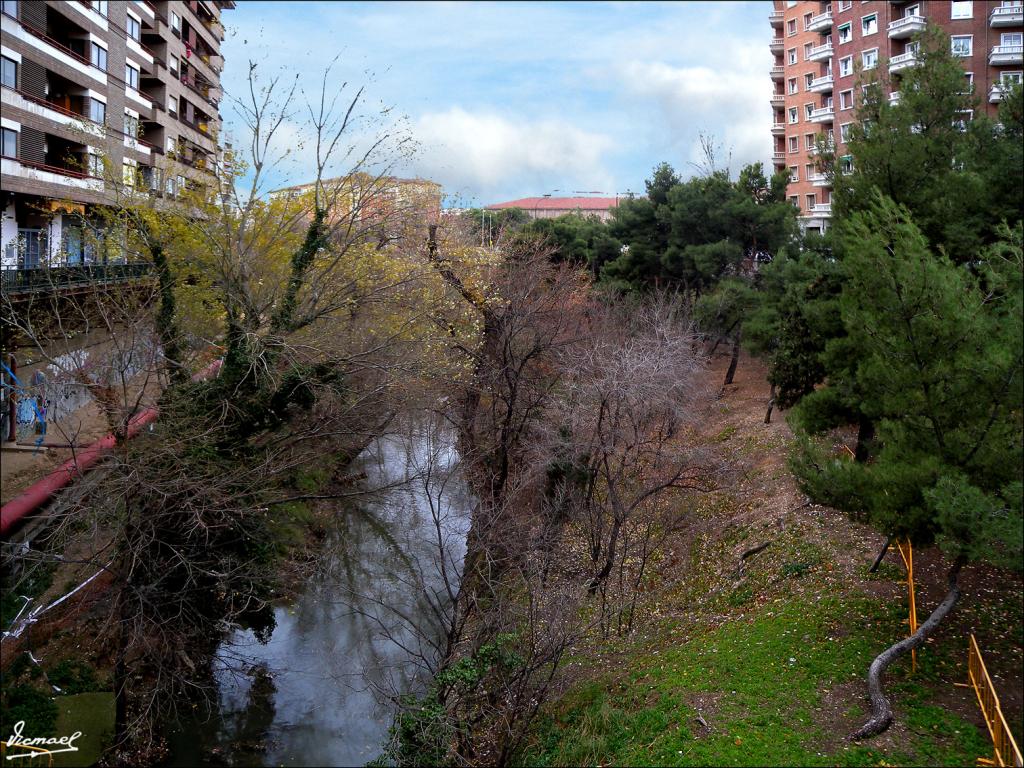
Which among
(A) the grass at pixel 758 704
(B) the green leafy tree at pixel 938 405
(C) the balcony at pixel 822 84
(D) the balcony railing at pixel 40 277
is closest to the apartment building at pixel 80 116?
(D) the balcony railing at pixel 40 277

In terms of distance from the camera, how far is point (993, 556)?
8.71 meters

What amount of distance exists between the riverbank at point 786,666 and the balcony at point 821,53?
35538mm

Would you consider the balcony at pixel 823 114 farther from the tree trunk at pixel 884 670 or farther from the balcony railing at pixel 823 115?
the tree trunk at pixel 884 670

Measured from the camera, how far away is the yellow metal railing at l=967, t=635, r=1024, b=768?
329 inches

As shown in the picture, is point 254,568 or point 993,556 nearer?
point 993,556

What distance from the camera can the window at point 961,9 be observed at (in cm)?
3516

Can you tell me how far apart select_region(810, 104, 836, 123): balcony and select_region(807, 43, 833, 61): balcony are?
2706 mm

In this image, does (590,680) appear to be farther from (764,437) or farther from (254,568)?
(764,437)

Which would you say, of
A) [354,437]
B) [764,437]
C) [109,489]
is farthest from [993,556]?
[764,437]

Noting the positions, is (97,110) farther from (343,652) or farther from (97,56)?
(343,652)

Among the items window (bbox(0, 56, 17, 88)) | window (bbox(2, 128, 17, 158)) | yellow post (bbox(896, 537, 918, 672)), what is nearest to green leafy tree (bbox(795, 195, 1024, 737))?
yellow post (bbox(896, 537, 918, 672))

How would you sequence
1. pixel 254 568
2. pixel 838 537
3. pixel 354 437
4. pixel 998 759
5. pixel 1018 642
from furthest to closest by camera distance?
1. pixel 354 437
2. pixel 838 537
3. pixel 254 568
4. pixel 1018 642
5. pixel 998 759

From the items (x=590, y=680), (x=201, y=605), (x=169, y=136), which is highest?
(x=169, y=136)

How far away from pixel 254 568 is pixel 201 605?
4.75 ft
